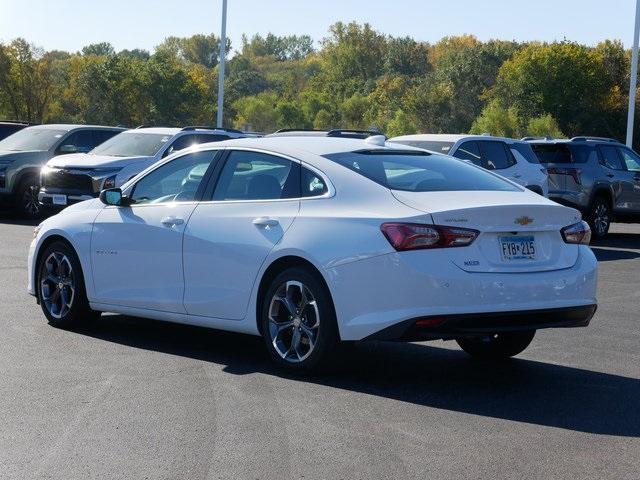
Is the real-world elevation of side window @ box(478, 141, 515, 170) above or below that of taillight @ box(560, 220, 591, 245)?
below

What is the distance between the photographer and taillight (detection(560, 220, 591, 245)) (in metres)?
7.72

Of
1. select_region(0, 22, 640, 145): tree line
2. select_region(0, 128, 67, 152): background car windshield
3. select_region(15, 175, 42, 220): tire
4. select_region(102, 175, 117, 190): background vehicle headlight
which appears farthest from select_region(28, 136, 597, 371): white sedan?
select_region(0, 22, 640, 145): tree line

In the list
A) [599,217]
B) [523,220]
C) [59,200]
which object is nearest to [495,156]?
[599,217]

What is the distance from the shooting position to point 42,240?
9.73 metres

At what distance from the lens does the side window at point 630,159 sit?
883 inches

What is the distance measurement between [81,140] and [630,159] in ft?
35.1

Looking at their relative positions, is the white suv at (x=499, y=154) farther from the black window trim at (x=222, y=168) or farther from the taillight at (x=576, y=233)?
the taillight at (x=576, y=233)

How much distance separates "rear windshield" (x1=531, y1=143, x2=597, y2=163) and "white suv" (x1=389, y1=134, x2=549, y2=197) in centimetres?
104

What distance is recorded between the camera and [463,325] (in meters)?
7.14

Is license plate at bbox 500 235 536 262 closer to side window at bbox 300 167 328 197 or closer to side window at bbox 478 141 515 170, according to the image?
side window at bbox 300 167 328 197

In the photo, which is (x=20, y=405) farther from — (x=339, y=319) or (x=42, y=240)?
(x=42, y=240)

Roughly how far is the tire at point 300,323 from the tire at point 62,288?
2.10 m

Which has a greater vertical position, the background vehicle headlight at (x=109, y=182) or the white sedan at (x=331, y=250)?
the white sedan at (x=331, y=250)

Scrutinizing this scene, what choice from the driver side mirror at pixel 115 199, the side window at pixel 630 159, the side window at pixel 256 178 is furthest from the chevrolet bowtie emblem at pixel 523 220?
the side window at pixel 630 159
